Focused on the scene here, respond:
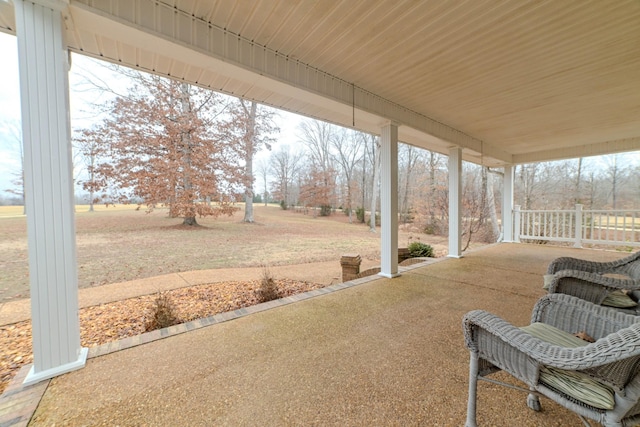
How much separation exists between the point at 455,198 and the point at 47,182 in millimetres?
6205

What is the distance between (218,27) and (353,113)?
1.94 m

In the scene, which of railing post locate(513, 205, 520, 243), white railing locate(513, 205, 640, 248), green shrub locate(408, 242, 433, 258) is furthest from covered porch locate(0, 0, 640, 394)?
railing post locate(513, 205, 520, 243)

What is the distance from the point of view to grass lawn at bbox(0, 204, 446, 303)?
405 cm

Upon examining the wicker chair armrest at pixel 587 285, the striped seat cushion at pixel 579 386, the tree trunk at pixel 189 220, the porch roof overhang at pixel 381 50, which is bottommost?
the striped seat cushion at pixel 579 386

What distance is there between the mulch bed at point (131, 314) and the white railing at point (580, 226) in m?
→ 7.12

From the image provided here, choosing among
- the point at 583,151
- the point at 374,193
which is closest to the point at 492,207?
the point at 583,151

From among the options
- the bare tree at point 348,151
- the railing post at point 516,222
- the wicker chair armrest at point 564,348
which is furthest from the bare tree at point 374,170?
the wicker chair armrest at point 564,348

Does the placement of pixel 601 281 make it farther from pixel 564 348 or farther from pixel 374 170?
pixel 374 170

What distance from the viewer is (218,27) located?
2.31m

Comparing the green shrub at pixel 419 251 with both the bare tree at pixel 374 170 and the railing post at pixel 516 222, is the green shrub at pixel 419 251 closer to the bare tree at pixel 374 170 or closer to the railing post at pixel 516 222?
the railing post at pixel 516 222

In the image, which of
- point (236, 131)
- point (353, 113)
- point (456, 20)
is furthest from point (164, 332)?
point (236, 131)

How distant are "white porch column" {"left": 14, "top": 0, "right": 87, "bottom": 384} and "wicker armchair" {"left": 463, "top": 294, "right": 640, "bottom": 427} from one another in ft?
8.62

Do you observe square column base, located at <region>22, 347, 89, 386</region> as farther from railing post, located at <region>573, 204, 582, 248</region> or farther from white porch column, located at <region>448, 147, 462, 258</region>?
railing post, located at <region>573, 204, 582, 248</region>

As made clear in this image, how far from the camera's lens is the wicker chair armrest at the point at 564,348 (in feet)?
2.89
